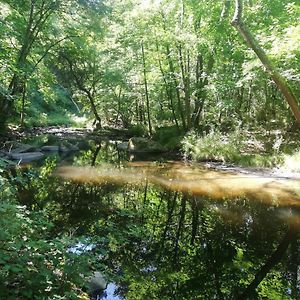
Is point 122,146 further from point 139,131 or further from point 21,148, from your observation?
point 21,148

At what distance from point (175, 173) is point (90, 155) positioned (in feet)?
20.2

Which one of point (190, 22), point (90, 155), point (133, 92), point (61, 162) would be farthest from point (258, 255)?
point (133, 92)

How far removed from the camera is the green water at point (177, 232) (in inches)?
194

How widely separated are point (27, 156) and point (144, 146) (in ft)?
19.8

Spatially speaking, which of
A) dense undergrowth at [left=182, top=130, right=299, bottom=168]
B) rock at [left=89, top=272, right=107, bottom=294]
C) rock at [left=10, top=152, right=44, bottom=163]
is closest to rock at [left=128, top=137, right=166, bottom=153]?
dense undergrowth at [left=182, top=130, right=299, bottom=168]

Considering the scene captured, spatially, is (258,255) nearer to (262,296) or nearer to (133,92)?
(262,296)

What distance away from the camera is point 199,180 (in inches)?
459

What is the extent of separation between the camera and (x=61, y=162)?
15.0 meters

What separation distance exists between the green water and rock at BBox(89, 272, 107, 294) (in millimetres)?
225

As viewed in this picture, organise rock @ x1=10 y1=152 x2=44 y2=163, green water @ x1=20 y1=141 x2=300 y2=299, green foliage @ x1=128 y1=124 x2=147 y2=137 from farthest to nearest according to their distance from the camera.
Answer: green foliage @ x1=128 y1=124 x2=147 y2=137 → rock @ x1=10 y1=152 x2=44 y2=163 → green water @ x1=20 y1=141 x2=300 y2=299

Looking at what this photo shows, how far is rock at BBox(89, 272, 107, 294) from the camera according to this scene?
4582 millimetres

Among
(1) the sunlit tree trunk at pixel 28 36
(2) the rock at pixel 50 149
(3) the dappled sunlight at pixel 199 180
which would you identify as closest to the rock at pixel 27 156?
(2) the rock at pixel 50 149

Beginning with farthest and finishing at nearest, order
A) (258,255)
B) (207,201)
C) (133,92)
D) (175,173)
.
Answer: (133,92), (175,173), (207,201), (258,255)

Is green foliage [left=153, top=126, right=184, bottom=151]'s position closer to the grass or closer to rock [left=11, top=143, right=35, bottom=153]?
the grass
